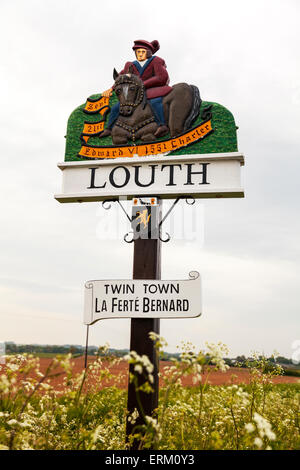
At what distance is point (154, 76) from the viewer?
5.77m

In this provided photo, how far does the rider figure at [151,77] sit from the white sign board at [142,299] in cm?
213

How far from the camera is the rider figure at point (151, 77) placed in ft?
18.4

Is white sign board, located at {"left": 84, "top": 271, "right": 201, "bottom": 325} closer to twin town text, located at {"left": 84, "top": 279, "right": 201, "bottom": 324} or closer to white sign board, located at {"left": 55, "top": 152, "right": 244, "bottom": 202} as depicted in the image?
twin town text, located at {"left": 84, "top": 279, "right": 201, "bottom": 324}

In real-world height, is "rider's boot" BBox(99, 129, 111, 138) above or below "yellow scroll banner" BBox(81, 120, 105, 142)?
below

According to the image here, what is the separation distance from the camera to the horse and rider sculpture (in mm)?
5512

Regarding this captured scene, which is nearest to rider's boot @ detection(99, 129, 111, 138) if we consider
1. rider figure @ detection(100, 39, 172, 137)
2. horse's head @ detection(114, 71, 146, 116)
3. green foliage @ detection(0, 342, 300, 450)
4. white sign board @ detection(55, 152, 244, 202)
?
rider figure @ detection(100, 39, 172, 137)

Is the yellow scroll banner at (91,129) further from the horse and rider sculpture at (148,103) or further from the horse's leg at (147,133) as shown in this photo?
the horse's leg at (147,133)

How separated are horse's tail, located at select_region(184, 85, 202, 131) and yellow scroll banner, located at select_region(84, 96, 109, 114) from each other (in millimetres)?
1297

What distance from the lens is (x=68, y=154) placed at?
19.3 ft

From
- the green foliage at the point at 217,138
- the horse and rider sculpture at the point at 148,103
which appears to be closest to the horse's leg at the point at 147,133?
the horse and rider sculpture at the point at 148,103
